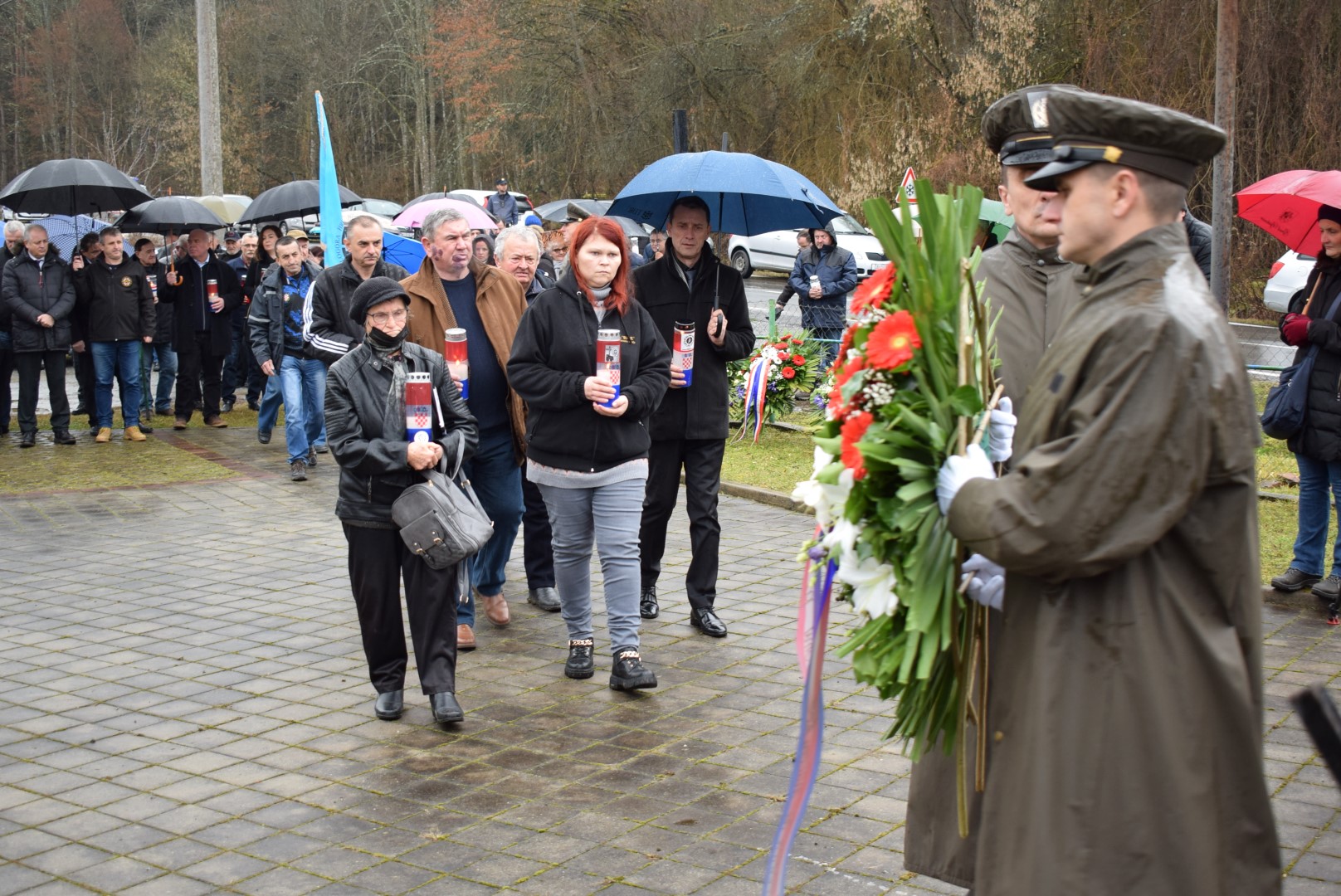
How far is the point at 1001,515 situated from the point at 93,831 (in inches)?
136

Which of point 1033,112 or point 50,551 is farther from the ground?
point 1033,112

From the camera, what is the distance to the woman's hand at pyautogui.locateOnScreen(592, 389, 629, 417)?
236 inches

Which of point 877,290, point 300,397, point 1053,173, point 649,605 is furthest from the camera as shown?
point 300,397

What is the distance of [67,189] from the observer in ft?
48.9

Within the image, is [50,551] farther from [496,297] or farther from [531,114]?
[531,114]

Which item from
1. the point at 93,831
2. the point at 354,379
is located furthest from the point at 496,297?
the point at 93,831

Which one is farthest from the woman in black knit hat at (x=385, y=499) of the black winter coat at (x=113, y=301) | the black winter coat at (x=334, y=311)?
the black winter coat at (x=113, y=301)

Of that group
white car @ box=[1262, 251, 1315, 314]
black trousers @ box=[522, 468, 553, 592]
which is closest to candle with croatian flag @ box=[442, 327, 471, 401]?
black trousers @ box=[522, 468, 553, 592]

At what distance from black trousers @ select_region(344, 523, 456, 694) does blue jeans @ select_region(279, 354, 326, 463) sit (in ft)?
20.8

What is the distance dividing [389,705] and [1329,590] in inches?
184

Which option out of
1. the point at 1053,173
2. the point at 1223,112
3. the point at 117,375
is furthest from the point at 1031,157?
the point at 117,375

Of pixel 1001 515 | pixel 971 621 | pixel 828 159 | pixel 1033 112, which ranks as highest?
pixel 828 159

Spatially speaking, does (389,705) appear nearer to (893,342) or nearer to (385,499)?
(385,499)

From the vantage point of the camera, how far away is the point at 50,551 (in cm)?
908
